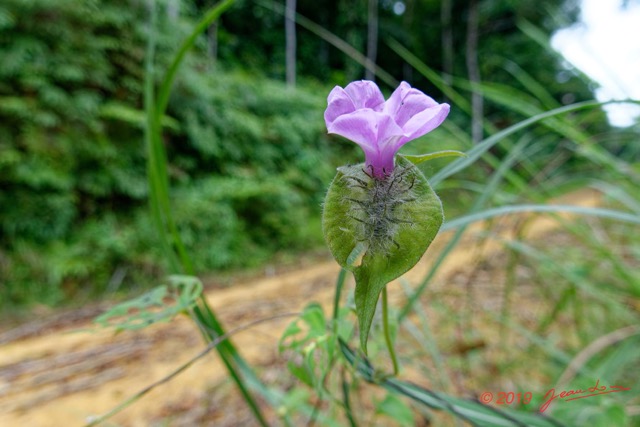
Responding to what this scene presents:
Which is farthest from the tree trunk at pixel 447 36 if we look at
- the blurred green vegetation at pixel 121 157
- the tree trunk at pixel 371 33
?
the blurred green vegetation at pixel 121 157

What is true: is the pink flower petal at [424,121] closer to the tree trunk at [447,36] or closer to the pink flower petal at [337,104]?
A: the pink flower petal at [337,104]

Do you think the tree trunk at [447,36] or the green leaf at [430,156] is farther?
the tree trunk at [447,36]

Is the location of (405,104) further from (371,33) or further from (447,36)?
(447,36)

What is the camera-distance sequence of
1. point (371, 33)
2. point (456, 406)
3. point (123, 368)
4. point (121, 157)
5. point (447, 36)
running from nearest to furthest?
point (456, 406)
point (123, 368)
point (121, 157)
point (371, 33)
point (447, 36)

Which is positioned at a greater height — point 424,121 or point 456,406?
point 424,121

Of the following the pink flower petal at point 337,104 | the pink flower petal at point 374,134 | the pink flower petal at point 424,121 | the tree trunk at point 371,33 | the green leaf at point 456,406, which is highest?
the tree trunk at point 371,33

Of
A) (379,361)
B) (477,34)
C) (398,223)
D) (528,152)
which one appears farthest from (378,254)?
(477,34)

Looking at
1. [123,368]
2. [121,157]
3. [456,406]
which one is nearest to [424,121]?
[456,406]
